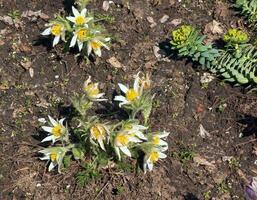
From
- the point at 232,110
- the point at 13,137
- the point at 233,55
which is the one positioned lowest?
the point at 13,137

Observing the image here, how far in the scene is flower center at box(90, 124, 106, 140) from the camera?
3.59 m

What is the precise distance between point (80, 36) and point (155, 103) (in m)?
0.83

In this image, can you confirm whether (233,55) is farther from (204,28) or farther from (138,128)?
Answer: (138,128)

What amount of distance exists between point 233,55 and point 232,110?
0.49 metres

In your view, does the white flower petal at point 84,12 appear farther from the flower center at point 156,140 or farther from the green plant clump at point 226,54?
the flower center at point 156,140

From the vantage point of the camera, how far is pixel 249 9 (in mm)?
4871

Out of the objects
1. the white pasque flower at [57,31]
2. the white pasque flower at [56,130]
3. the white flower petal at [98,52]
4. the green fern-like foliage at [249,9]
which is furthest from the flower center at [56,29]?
the green fern-like foliage at [249,9]

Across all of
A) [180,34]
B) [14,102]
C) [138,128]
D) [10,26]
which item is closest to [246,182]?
[138,128]

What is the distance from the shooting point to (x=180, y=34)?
173 inches

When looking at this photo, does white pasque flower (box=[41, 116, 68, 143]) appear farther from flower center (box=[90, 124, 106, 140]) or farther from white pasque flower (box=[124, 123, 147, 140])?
white pasque flower (box=[124, 123, 147, 140])

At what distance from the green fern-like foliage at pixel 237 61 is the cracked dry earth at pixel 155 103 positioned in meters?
0.10

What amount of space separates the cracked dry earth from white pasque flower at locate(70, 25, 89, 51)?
10.3 inches

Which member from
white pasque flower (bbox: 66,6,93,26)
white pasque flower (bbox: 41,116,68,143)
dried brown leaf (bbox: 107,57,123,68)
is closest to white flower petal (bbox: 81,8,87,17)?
white pasque flower (bbox: 66,6,93,26)

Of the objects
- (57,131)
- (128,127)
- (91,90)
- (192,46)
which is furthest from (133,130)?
(192,46)
